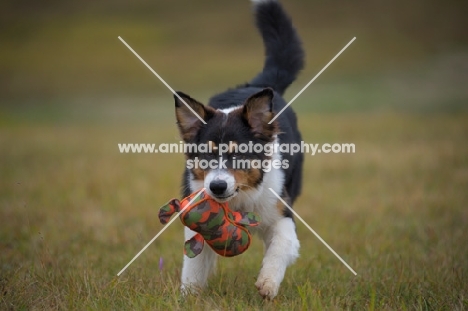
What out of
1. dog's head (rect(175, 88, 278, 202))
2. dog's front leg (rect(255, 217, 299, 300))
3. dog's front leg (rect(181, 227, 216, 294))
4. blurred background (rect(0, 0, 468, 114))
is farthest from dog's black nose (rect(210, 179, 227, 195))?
blurred background (rect(0, 0, 468, 114))

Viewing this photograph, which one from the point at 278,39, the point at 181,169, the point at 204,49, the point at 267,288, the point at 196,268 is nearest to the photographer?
the point at 267,288

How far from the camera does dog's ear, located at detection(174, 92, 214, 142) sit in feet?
15.8

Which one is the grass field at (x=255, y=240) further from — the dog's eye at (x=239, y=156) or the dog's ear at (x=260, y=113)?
the dog's ear at (x=260, y=113)

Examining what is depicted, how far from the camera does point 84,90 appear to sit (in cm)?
3234

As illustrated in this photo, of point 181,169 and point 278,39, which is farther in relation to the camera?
point 181,169

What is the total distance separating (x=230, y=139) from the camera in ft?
15.5

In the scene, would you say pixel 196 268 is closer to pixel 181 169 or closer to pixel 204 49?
pixel 181 169

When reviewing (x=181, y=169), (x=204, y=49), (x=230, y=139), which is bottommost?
(x=204, y=49)

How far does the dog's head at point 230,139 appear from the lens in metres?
4.66

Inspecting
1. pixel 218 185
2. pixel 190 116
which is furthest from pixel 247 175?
pixel 190 116

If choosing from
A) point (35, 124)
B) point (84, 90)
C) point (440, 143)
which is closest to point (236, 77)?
point (84, 90)

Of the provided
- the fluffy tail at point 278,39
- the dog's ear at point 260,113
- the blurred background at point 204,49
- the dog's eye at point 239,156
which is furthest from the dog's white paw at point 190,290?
the blurred background at point 204,49

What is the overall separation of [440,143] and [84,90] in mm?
23118

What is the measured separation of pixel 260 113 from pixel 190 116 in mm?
566
